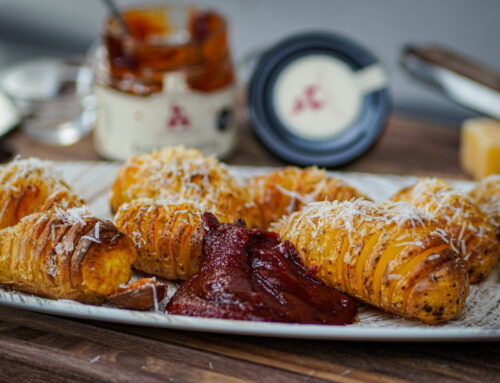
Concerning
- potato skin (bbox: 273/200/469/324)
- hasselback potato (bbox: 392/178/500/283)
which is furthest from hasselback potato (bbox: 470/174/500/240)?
potato skin (bbox: 273/200/469/324)

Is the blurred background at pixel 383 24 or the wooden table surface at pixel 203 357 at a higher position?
the blurred background at pixel 383 24

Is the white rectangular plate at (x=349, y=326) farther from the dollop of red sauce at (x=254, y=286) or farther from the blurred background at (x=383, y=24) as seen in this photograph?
the blurred background at (x=383, y=24)

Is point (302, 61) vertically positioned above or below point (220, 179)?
above

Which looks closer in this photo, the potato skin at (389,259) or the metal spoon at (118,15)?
the potato skin at (389,259)

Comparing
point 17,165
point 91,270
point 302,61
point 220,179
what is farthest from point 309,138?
point 91,270

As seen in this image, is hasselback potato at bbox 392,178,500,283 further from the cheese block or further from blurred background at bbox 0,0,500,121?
blurred background at bbox 0,0,500,121

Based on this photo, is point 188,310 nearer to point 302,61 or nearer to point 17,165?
point 17,165

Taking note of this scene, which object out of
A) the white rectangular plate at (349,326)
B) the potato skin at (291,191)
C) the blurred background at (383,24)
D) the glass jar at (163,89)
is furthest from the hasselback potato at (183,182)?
the blurred background at (383,24)
